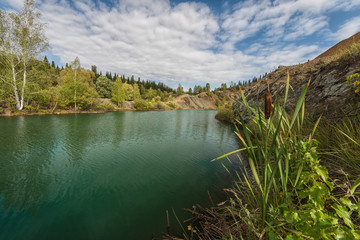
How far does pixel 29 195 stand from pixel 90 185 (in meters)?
1.54

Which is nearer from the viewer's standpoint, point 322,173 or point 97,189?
point 322,173

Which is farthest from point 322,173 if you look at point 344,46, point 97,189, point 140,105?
point 140,105

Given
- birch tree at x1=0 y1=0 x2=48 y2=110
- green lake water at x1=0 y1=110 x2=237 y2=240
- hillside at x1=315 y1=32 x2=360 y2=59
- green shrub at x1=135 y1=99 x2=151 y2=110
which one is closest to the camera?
green lake water at x1=0 y1=110 x2=237 y2=240

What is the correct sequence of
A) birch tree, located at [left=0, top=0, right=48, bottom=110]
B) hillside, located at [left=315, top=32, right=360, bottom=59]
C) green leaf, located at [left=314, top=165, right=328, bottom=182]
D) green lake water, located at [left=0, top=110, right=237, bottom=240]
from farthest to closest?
birch tree, located at [left=0, top=0, right=48, bottom=110], hillside, located at [left=315, top=32, right=360, bottom=59], green lake water, located at [left=0, top=110, right=237, bottom=240], green leaf, located at [left=314, top=165, right=328, bottom=182]

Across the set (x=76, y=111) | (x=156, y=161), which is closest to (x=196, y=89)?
(x=76, y=111)

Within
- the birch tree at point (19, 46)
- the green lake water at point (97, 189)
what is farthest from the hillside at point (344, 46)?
the birch tree at point (19, 46)

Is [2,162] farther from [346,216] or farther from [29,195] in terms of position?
[346,216]

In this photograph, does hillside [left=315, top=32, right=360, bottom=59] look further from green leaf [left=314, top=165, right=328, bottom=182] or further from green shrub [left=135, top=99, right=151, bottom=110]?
green shrub [left=135, top=99, right=151, bottom=110]

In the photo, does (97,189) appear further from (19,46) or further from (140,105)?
(140,105)

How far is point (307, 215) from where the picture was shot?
126 cm

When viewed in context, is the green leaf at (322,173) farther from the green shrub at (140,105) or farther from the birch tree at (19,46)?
the green shrub at (140,105)

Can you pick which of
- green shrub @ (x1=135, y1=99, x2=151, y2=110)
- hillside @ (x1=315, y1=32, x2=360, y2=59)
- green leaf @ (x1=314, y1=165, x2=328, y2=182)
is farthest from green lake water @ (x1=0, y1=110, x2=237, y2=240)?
green shrub @ (x1=135, y1=99, x2=151, y2=110)

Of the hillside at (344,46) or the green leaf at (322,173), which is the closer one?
the green leaf at (322,173)

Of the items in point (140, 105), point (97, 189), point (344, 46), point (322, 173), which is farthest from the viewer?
point (140, 105)
